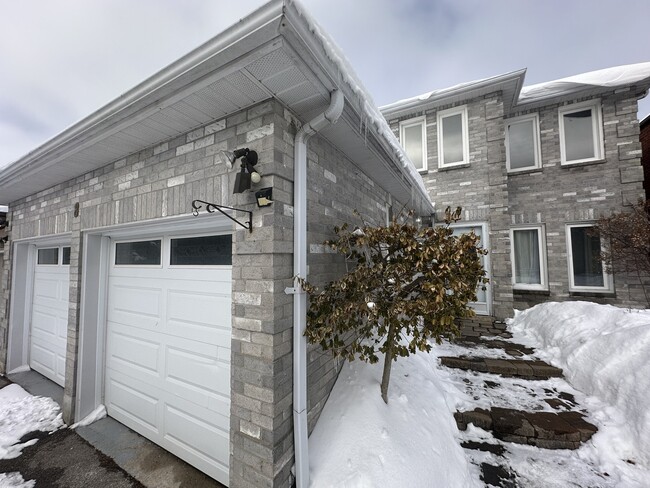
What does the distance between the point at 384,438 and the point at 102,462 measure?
267 cm

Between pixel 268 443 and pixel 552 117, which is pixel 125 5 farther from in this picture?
pixel 552 117

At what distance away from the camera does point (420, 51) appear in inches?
250

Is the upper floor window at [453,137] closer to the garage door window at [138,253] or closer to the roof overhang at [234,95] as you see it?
the roof overhang at [234,95]

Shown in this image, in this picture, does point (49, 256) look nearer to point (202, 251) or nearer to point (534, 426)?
point (202, 251)

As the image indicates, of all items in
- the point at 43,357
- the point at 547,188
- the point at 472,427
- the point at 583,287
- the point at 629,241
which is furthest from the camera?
the point at 547,188

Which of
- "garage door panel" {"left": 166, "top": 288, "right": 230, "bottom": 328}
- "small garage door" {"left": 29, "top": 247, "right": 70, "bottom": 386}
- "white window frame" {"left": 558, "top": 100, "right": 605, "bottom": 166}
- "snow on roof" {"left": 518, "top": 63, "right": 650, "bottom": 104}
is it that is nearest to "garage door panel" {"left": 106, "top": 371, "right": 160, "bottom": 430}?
"garage door panel" {"left": 166, "top": 288, "right": 230, "bottom": 328}

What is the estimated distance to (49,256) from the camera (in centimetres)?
441

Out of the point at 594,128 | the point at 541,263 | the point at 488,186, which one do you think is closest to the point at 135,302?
the point at 488,186

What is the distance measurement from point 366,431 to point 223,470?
1289 millimetres

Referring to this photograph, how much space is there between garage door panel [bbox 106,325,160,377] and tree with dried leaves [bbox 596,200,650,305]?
8.83 m

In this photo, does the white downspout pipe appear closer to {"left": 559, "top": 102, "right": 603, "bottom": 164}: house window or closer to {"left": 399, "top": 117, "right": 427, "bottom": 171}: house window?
{"left": 399, "top": 117, "right": 427, "bottom": 171}: house window

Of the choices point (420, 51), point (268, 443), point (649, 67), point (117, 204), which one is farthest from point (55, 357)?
point (649, 67)

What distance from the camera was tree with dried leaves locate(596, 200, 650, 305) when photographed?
5.45m

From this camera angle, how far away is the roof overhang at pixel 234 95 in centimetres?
139
